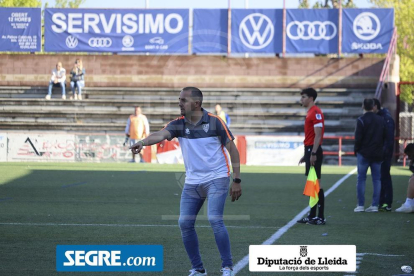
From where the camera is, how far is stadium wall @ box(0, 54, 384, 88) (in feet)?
124

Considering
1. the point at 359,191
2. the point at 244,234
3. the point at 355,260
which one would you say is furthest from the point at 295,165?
the point at 355,260

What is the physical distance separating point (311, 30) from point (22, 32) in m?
13.3

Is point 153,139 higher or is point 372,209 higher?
point 153,139

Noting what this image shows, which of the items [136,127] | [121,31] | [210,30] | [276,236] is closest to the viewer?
[276,236]

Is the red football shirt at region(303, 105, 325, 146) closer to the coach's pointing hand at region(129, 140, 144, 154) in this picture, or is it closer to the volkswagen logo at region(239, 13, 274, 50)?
the coach's pointing hand at region(129, 140, 144, 154)

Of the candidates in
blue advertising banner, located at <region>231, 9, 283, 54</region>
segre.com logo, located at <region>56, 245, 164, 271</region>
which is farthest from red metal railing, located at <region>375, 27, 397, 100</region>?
segre.com logo, located at <region>56, 245, 164, 271</region>

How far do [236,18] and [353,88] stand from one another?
6.20m

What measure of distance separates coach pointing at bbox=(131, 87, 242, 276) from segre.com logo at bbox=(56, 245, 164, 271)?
0.69m

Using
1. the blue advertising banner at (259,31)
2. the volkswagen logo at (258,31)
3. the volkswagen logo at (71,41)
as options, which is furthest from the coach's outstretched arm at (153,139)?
the volkswagen logo at (71,41)

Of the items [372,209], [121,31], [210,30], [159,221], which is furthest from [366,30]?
[159,221]

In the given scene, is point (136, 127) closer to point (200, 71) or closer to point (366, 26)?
point (200, 71)

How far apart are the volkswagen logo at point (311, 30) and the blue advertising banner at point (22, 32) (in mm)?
11596

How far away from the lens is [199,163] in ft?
25.6

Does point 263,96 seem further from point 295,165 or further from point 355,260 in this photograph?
point 355,260
